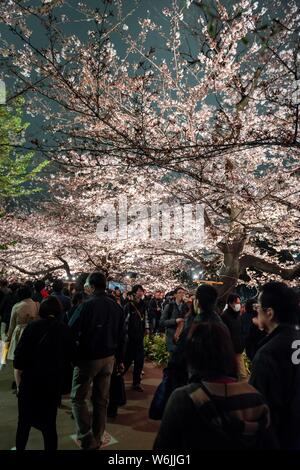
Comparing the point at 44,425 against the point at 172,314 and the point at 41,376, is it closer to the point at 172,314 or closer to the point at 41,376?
the point at 41,376

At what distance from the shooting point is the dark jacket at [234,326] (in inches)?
227

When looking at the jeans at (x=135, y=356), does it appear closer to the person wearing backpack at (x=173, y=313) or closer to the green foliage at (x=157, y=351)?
the person wearing backpack at (x=173, y=313)

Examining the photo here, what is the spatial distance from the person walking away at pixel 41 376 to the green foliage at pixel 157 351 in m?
5.98

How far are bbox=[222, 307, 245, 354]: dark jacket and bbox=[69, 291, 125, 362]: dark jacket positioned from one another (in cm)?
228

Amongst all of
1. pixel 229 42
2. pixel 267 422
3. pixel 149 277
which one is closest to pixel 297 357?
pixel 267 422

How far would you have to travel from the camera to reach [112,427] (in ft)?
15.6

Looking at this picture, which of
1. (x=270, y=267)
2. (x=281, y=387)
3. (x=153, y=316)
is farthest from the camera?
(x=153, y=316)

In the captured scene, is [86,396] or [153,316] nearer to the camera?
[86,396]

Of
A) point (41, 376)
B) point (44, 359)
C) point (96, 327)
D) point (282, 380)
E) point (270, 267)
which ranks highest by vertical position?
point (270, 267)

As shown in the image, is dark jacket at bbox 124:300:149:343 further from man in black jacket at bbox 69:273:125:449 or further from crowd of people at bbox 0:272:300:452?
man in black jacket at bbox 69:273:125:449

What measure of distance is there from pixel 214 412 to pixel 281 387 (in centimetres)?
94

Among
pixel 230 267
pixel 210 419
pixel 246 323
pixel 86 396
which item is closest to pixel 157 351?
pixel 230 267

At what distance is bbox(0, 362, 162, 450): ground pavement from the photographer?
4160 millimetres

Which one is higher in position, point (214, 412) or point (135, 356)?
point (214, 412)
